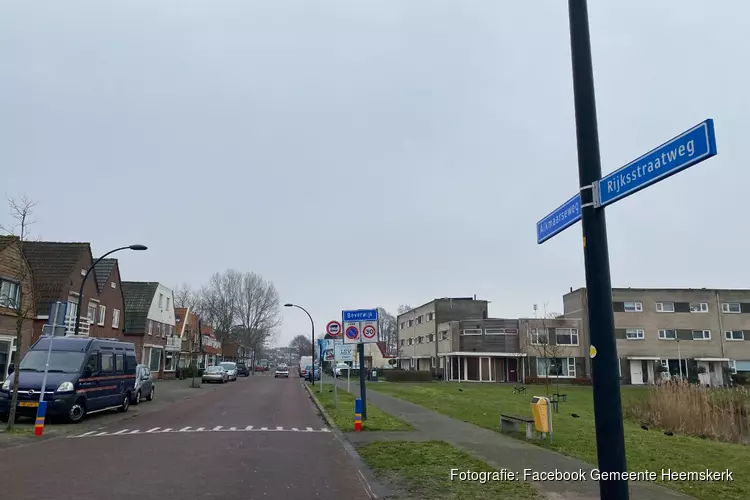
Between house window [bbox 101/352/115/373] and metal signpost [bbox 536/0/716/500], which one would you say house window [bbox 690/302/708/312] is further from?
metal signpost [bbox 536/0/716/500]

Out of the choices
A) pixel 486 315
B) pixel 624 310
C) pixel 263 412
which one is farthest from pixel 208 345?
pixel 263 412

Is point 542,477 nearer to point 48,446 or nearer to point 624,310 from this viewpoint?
point 48,446

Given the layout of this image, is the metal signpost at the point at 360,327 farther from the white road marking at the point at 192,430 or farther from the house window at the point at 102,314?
the house window at the point at 102,314

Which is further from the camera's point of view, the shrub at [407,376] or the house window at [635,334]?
the house window at [635,334]

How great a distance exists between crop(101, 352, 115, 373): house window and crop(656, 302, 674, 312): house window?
5405cm

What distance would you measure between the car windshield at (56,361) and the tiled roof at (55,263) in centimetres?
1520

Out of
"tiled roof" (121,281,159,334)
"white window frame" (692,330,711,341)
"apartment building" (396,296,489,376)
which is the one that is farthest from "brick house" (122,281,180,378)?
"white window frame" (692,330,711,341)

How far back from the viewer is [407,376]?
5369 centimetres

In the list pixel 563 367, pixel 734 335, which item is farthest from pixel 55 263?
pixel 734 335

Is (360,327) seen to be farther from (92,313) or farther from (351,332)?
(92,313)

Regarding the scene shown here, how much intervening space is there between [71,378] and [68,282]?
18.8m

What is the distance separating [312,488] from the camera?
801 centimetres

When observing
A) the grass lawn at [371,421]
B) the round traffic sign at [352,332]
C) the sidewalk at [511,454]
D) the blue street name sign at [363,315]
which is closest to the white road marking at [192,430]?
the grass lawn at [371,421]

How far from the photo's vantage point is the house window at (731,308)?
5728cm
